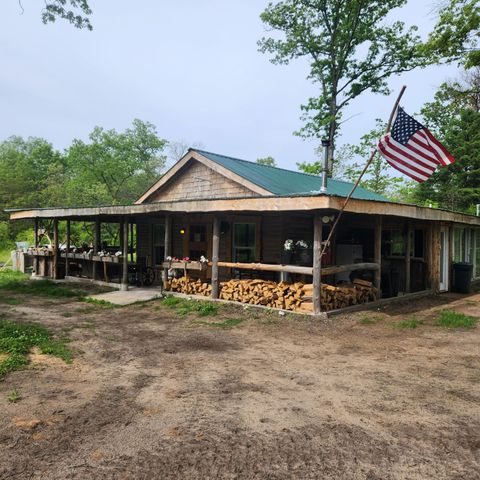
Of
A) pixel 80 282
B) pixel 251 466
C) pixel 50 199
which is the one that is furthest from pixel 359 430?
pixel 50 199

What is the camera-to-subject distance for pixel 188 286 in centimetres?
1159

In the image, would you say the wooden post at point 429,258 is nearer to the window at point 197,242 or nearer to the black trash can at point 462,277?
the black trash can at point 462,277

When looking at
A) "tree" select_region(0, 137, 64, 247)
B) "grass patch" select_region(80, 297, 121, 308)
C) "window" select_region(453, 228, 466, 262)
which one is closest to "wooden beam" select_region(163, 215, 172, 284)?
"grass patch" select_region(80, 297, 121, 308)

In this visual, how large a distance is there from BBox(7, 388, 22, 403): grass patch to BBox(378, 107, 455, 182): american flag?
6.84 metres

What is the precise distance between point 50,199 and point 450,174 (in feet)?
116

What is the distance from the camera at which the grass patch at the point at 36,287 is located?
12.5 m

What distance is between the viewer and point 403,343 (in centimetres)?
700

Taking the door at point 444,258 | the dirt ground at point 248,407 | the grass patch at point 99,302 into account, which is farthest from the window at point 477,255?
the grass patch at point 99,302

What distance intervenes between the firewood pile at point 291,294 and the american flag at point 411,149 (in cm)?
334

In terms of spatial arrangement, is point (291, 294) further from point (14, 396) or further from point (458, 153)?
point (458, 153)

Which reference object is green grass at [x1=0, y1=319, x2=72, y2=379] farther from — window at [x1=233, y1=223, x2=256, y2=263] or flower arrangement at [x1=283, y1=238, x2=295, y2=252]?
window at [x1=233, y1=223, x2=256, y2=263]

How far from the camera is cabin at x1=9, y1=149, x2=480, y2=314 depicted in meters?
9.98

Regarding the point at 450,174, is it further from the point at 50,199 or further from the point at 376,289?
the point at 50,199

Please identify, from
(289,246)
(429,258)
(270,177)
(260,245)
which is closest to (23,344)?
(289,246)
